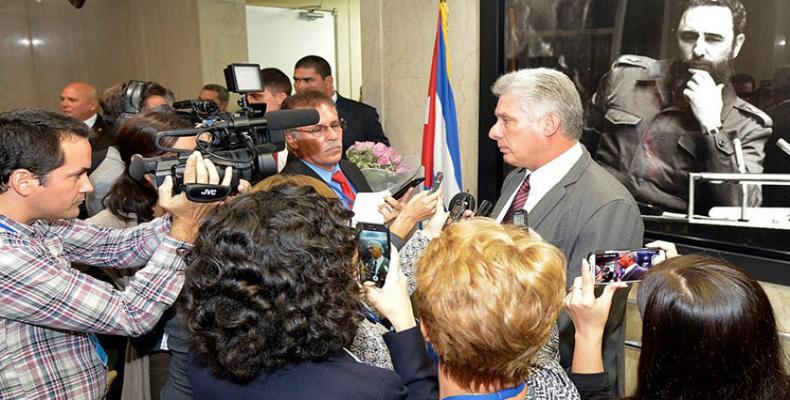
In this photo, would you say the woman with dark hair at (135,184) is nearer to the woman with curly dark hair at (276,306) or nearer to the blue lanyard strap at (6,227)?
the blue lanyard strap at (6,227)

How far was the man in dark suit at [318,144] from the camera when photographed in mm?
2695

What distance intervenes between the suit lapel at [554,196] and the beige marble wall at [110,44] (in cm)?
474

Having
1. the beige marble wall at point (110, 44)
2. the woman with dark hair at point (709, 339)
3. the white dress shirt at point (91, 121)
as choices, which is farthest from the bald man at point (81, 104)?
the woman with dark hair at point (709, 339)

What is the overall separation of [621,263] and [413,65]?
2653mm

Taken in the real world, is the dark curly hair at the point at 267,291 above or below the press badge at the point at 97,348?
above

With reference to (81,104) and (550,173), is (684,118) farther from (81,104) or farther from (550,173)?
(81,104)

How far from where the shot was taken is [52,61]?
6742mm

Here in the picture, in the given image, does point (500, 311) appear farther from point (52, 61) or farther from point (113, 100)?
point (52, 61)

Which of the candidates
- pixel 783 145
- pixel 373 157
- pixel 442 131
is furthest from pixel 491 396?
pixel 442 131

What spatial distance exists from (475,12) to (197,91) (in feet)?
11.6

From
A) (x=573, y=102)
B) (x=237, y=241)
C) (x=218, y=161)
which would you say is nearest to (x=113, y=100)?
(x=218, y=161)

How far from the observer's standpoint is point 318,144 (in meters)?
2.70

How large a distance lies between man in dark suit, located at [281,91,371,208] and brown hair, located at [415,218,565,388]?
1.51 metres

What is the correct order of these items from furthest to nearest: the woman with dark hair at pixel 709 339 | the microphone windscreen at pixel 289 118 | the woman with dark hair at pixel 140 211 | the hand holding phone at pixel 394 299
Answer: the woman with dark hair at pixel 140 211
the microphone windscreen at pixel 289 118
the hand holding phone at pixel 394 299
the woman with dark hair at pixel 709 339
